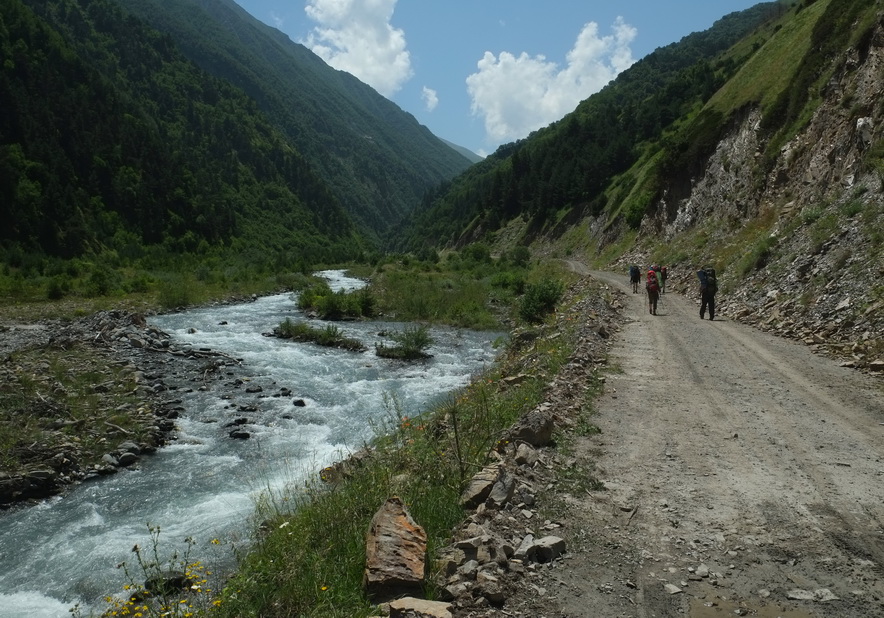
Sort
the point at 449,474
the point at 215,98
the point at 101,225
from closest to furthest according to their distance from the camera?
the point at 449,474
the point at 101,225
the point at 215,98

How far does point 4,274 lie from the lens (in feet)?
143

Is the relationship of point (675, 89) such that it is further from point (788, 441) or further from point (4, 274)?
point (788, 441)

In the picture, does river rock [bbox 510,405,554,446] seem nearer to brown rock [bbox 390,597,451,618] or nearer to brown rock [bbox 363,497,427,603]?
brown rock [bbox 363,497,427,603]

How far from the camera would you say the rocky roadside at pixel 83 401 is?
11414mm

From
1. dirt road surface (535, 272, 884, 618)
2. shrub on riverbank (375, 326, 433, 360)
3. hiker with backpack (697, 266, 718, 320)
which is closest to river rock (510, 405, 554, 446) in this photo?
dirt road surface (535, 272, 884, 618)

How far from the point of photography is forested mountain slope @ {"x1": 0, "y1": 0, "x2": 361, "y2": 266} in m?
65.2

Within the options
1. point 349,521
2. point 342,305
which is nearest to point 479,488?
point 349,521

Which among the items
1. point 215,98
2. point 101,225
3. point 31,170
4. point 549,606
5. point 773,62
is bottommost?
point 549,606

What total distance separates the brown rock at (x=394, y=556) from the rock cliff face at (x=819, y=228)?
35.9 ft

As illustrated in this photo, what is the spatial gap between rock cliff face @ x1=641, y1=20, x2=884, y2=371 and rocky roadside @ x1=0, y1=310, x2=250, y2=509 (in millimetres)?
16423

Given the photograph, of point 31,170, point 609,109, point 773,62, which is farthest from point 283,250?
point 773,62

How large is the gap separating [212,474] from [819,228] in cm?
2070

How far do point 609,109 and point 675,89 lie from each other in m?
16.3

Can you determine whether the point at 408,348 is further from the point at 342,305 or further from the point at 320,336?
the point at 342,305
